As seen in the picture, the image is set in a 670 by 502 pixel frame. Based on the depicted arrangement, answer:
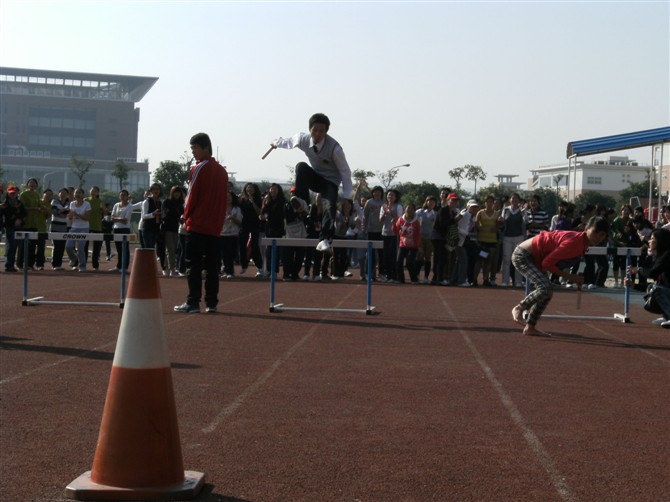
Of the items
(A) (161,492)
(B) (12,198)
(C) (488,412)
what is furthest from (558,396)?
(B) (12,198)

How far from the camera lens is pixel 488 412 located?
709 centimetres

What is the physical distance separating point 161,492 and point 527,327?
7.95m

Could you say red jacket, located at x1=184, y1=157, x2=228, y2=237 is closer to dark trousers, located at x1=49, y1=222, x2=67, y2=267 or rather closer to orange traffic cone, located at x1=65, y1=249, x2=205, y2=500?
orange traffic cone, located at x1=65, y1=249, x2=205, y2=500

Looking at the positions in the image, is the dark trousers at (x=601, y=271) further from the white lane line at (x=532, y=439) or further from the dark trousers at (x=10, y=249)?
the dark trousers at (x=10, y=249)

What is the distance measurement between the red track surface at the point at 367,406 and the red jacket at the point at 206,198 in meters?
1.22

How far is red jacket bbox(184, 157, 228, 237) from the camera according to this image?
42.4ft

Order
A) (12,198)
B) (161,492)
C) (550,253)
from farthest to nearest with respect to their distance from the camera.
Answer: (12,198), (550,253), (161,492)

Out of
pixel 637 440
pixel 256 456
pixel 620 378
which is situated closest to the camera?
pixel 256 456

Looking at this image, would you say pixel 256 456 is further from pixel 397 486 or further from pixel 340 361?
pixel 340 361

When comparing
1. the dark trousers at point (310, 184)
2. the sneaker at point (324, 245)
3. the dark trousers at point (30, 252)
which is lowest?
the dark trousers at point (30, 252)

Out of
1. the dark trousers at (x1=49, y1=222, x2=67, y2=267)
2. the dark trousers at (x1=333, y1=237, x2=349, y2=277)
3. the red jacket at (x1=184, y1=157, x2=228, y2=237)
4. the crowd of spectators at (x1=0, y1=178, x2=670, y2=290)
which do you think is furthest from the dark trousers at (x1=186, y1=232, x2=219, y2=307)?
the dark trousers at (x1=49, y1=222, x2=67, y2=267)

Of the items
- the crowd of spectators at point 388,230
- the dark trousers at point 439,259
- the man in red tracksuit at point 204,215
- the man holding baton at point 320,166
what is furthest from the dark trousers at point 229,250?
the man holding baton at point 320,166

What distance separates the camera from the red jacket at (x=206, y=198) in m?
12.9

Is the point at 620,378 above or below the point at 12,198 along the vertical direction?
below
